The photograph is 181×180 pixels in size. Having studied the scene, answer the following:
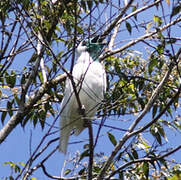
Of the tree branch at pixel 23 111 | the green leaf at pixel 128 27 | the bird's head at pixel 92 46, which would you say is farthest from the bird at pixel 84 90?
the green leaf at pixel 128 27

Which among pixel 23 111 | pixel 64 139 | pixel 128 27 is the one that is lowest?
pixel 64 139

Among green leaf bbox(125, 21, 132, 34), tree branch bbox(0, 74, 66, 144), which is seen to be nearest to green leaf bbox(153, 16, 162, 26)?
green leaf bbox(125, 21, 132, 34)

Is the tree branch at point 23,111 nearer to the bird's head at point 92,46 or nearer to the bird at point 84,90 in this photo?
the bird at point 84,90

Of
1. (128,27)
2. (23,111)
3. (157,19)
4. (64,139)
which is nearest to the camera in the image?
(157,19)

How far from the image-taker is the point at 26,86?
338 centimetres

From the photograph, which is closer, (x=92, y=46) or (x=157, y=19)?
(x=157, y=19)

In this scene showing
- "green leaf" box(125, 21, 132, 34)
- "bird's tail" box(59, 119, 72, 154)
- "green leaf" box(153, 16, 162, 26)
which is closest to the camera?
"green leaf" box(153, 16, 162, 26)

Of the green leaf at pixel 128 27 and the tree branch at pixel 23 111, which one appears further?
the green leaf at pixel 128 27

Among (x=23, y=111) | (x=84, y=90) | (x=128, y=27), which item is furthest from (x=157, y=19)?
(x=23, y=111)

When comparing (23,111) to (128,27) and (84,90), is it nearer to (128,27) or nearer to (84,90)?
(84,90)

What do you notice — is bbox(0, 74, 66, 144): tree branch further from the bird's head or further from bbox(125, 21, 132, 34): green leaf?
bbox(125, 21, 132, 34): green leaf

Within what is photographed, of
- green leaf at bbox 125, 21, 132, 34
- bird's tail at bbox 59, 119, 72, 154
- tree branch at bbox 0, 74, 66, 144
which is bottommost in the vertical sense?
bird's tail at bbox 59, 119, 72, 154

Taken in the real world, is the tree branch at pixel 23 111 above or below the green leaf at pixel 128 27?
below

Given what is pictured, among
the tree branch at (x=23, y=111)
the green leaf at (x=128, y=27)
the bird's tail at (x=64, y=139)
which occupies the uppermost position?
the green leaf at (x=128, y=27)
